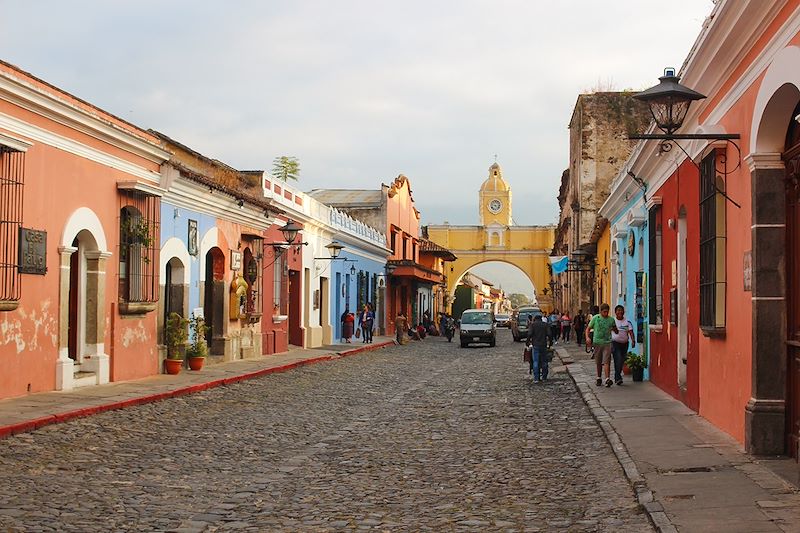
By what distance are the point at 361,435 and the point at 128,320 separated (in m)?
6.41

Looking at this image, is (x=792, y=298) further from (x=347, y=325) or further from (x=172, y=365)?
(x=347, y=325)

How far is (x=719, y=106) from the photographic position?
9.77 meters

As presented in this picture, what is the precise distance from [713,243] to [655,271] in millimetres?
5841

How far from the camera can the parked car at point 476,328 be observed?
1415 inches

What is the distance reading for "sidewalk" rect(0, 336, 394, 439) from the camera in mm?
10234

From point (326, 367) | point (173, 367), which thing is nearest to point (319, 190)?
point (326, 367)

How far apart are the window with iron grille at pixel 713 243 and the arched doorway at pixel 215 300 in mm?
12168

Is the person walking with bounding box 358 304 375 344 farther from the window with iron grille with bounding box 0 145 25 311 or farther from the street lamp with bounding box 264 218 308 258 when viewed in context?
the window with iron grille with bounding box 0 145 25 311

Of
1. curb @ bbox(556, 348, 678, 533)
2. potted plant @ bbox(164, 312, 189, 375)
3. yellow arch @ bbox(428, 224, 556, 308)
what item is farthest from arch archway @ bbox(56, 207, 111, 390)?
yellow arch @ bbox(428, 224, 556, 308)

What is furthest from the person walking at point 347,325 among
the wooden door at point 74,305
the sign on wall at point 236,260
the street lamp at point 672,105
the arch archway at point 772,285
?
the arch archway at point 772,285

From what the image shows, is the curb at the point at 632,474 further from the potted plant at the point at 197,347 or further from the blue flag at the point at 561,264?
the blue flag at the point at 561,264

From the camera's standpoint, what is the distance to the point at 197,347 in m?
17.9

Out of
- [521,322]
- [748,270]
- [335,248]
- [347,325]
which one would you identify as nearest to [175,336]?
[335,248]

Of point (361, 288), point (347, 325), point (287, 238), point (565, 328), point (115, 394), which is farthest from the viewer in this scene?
point (565, 328)
